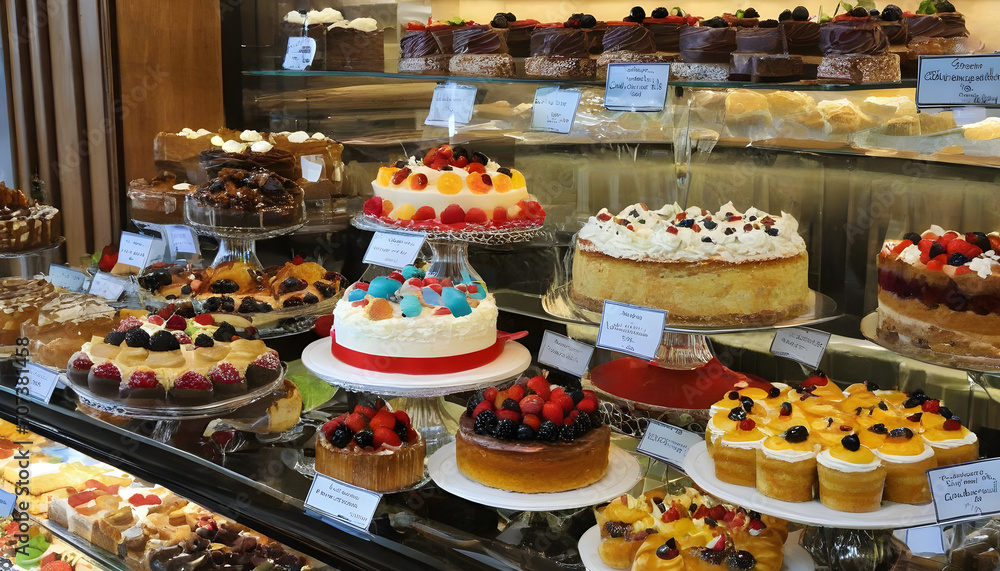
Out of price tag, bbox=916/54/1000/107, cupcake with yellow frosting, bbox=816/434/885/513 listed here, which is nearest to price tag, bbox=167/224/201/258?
cupcake with yellow frosting, bbox=816/434/885/513

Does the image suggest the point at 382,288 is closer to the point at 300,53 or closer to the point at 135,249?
the point at 300,53

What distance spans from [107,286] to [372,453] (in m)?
1.84

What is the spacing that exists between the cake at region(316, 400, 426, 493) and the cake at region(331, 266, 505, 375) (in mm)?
222

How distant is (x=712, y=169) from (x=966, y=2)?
1011 millimetres

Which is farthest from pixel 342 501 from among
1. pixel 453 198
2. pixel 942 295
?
pixel 942 295

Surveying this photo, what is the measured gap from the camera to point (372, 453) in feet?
7.84

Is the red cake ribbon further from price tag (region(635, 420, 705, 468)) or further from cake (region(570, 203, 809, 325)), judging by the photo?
price tag (region(635, 420, 705, 468))

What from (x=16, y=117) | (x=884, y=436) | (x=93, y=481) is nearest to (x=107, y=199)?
(x=16, y=117)

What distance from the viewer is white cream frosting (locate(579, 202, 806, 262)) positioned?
2.58 m

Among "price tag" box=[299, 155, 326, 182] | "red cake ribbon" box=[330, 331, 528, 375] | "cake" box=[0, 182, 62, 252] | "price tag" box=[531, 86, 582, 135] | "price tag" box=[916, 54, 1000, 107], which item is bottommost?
"red cake ribbon" box=[330, 331, 528, 375]

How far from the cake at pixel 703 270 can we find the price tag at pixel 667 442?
29 centimetres

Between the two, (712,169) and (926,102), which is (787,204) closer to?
(712,169)

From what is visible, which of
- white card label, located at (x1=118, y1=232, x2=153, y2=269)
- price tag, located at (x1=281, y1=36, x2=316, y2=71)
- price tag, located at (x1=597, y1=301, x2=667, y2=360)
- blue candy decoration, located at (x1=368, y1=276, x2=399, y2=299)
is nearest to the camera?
price tag, located at (x1=597, y1=301, x2=667, y2=360)

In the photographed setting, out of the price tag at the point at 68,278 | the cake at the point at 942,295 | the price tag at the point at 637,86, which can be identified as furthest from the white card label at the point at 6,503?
the cake at the point at 942,295
